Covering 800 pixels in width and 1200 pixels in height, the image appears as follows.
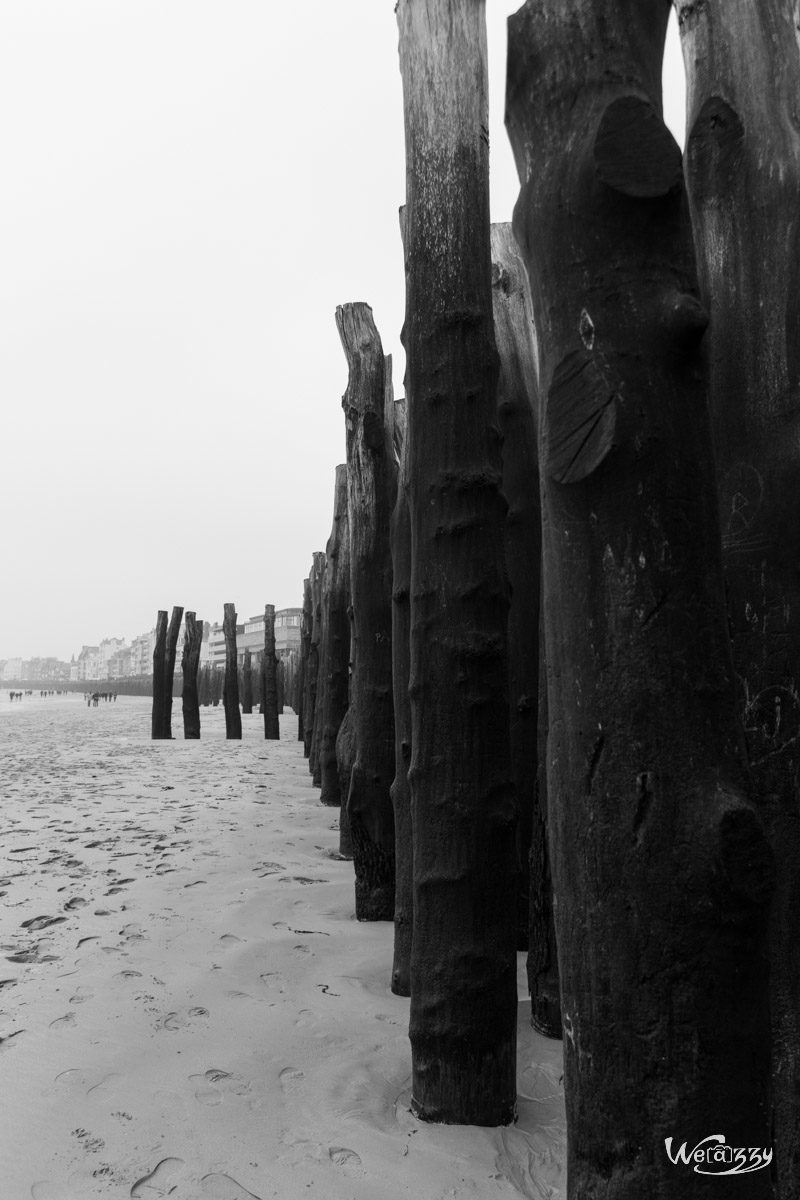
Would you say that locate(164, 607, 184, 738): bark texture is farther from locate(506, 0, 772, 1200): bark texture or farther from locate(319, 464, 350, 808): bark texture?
locate(506, 0, 772, 1200): bark texture

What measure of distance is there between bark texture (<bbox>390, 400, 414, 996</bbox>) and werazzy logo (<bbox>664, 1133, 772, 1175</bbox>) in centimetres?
150

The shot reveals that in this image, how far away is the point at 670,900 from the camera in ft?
3.59

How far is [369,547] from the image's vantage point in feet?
14.1

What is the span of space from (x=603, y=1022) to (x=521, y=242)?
1.20 metres

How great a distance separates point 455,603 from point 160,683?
14764 millimetres

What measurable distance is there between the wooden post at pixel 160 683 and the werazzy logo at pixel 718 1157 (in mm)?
15522

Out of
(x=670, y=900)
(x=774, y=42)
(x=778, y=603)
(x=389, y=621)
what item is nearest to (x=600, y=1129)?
(x=670, y=900)

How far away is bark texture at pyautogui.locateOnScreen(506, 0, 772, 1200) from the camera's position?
108 cm

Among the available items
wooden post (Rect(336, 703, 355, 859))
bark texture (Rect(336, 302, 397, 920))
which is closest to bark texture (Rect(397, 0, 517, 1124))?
bark texture (Rect(336, 302, 397, 920))

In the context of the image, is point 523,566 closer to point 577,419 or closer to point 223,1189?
point 577,419

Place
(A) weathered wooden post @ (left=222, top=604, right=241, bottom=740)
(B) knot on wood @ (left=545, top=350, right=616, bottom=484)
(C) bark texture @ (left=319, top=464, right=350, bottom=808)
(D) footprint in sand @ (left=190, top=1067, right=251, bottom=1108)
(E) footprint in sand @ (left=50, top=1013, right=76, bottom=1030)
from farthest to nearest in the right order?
(A) weathered wooden post @ (left=222, top=604, right=241, bottom=740) → (C) bark texture @ (left=319, top=464, right=350, bottom=808) → (E) footprint in sand @ (left=50, top=1013, right=76, bottom=1030) → (D) footprint in sand @ (left=190, top=1067, right=251, bottom=1108) → (B) knot on wood @ (left=545, top=350, right=616, bottom=484)

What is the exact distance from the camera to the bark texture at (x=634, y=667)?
3.56 ft

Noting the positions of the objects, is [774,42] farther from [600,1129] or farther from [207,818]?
[207,818]

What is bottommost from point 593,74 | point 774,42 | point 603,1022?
point 603,1022
